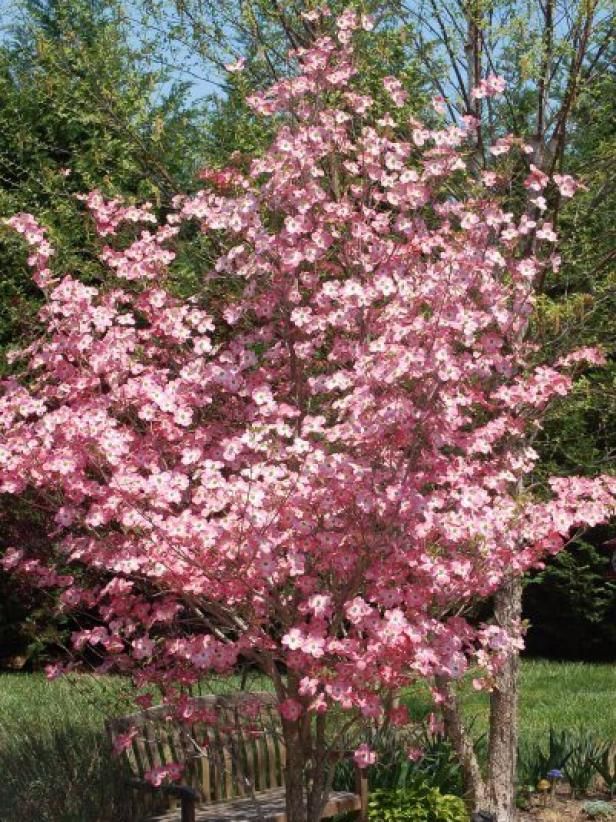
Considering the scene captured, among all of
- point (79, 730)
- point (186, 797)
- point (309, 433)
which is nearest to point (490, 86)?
point (309, 433)

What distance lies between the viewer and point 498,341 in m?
4.68

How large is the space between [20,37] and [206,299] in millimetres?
6836

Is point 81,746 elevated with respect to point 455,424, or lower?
lower

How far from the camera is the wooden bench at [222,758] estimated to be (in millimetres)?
5016

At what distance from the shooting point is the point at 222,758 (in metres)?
5.38

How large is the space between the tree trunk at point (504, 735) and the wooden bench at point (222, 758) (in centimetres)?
72

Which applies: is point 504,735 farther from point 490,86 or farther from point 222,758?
point 490,86

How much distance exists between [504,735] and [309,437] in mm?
1860

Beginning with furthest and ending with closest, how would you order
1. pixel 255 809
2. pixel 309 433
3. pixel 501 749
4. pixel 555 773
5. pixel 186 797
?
pixel 555 773, pixel 501 749, pixel 255 809, pixel 309 433, pixel 186 797

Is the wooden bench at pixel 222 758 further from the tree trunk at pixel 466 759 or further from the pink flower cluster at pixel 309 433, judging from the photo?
the tree trunk at pixel 466 759

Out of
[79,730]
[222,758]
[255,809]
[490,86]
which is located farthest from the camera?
[79,730]

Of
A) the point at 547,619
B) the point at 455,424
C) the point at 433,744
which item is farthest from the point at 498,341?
the point at 547,619

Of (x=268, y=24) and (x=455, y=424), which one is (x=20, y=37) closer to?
(x=268, y=24)

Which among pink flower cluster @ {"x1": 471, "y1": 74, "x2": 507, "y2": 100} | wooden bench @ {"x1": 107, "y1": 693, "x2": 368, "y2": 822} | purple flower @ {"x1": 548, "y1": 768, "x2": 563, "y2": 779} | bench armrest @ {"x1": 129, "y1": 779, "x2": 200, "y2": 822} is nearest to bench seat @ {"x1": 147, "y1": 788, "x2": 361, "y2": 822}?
wooden bench @ {"x1": 107, "y1": 693, "x2": 368, "y2": 822}
